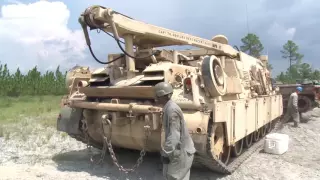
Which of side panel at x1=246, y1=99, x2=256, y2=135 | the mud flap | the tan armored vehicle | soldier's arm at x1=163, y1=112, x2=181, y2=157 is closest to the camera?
soldier's arm at x1=163, y1=112, x2=181, y2=157

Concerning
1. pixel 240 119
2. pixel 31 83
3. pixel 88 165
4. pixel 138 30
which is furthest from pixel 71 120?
pixel 31 83

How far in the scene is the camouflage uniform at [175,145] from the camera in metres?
4.26

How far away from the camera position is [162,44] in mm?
7891

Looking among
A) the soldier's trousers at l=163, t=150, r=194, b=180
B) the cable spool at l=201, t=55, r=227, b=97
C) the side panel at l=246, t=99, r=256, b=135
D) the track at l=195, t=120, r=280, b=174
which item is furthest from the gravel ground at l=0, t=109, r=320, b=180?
the soldier's trousers at l=163, t=150, r=194, b=180

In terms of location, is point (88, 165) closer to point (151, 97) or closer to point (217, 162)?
point (151, 97)

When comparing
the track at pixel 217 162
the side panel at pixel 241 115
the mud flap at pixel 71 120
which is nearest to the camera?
the track at pixel 217 162

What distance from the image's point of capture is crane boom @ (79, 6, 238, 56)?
245 inches

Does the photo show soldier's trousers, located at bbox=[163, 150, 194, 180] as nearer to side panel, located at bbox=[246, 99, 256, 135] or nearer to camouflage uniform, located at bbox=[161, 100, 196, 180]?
camouflage uniform, located at bbox=[161, 100, 196, 180]

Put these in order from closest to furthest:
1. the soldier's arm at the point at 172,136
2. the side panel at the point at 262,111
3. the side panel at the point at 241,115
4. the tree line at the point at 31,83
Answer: the soldier's arm at the point at 172,136 < the side panel at the point at 241,115 < the side panel at the point at 262,111 < the tree line at the point at 31,83

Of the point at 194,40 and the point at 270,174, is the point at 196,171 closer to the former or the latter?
the point at 270,174

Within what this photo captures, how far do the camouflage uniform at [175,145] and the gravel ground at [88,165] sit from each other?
7.80 ft

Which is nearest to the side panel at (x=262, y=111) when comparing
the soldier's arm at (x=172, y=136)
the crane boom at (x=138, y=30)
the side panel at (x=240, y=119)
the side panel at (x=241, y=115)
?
the side panel at (x=241, y=115)

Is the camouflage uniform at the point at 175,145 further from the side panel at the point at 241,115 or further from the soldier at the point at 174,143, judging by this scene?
the side panel at the point at 241,115

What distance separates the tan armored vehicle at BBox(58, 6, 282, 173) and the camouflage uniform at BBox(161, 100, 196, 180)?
1.30 metres
